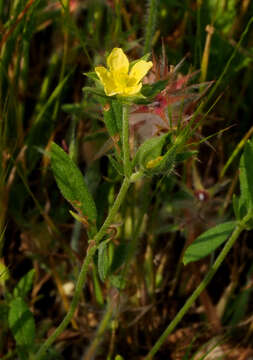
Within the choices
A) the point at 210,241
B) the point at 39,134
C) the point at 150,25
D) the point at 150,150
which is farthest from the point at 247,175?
the point at 39,134

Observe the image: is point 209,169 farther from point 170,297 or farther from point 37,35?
point 37,35

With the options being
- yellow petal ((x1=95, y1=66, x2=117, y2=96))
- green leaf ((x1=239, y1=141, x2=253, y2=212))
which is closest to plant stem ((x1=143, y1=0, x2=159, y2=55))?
green leaf ((x1=239, y1=141, x2=253, y2=212))

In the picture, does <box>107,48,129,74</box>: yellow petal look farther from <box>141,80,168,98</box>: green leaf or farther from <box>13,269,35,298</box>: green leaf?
<box>13,269,35,298</box>: green leaf

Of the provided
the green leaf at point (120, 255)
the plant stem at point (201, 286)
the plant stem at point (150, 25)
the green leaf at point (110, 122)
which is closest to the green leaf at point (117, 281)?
the green leaf at point (120, 255)

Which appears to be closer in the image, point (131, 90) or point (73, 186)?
point (131, 90)

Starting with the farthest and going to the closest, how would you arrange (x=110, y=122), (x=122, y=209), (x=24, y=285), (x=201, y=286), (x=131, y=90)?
(x=122, y=209)
(x=24, y=285)
(x=201, y=286)
(x=110, y=122)
(x=131, y=90)

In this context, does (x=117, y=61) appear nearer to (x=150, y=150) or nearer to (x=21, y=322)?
(x=150, y=150)

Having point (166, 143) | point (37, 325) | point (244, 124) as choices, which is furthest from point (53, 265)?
point (244, 124)

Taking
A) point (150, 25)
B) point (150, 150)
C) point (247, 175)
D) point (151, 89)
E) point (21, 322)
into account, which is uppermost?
point (150, 25)
